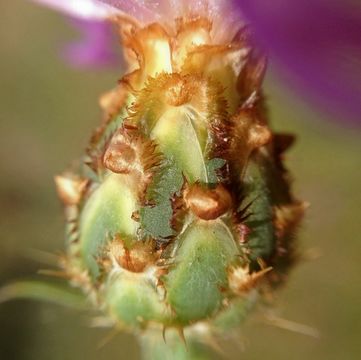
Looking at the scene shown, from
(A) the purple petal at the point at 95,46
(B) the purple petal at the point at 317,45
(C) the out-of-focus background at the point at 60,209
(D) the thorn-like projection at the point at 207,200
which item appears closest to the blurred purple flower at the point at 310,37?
(B) the purple petal at the point at 317,45

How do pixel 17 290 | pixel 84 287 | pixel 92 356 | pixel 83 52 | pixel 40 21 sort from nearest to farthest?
pixel 84 287, pixel 17 290, pixel 83 52, pixel 92 356, pixel 40 21

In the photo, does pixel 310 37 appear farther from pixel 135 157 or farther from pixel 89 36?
pixel 89 36

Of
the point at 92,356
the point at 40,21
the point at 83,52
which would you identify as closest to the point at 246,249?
the point at 83,52

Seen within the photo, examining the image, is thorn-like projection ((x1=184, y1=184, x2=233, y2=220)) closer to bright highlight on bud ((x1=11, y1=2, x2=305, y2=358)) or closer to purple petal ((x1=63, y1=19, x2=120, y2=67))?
bright highlight on bud ((x1=11, y1=2, x2=305, y2=358))

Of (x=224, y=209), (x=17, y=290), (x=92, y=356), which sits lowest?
(x=92, y=356)

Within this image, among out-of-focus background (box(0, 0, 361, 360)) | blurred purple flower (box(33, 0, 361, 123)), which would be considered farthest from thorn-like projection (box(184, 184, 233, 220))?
out-of-focus background (box(0, 0, 361, 360))

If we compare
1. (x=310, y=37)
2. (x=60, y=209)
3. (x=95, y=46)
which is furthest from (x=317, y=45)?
(x=60, y=209)

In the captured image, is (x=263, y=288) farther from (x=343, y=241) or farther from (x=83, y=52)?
(x=343, y=241)
